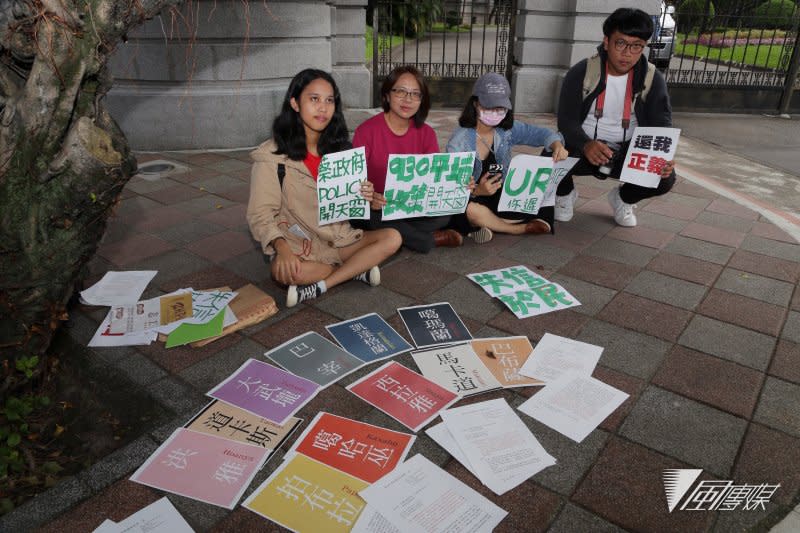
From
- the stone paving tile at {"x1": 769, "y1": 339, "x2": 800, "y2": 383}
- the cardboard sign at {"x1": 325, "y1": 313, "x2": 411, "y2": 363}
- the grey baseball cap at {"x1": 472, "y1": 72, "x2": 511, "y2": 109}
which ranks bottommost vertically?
the stone paving tile at {"x1": 769, "y1": 339, "x2": 800, "y2": 383}

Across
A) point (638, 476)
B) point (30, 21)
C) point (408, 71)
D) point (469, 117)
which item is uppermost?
point (30, 21)

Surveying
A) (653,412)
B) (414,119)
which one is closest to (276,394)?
(653,412)

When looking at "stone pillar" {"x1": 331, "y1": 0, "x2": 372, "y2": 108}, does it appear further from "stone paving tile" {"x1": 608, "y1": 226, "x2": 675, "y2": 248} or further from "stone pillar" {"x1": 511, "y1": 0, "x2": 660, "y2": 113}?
"stone paving tile" {"x1": 608, "y1": 226, "x2": 675, "y2": 248}

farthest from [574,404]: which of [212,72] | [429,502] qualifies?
[212,72]

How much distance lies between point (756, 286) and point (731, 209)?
1.88 metres

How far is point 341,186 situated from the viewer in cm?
361

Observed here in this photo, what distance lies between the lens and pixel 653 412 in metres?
2.70

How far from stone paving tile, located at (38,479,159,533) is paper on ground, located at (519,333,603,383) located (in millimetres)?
1760

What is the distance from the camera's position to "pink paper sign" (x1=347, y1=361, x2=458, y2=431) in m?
2.62

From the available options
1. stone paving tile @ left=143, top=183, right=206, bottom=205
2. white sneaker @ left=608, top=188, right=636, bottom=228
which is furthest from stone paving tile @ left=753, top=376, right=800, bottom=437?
stone paving tile @ left=143, top=183, right=206, bottom=205

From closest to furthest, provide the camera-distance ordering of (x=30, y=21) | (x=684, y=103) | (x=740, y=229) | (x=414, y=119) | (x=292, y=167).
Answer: (x=30, y=21), (x=292, y=167), (x=414, y=119), (x=740, y=229), (x=684, y=103)

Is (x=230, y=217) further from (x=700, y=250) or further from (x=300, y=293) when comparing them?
(x=700, y=250)

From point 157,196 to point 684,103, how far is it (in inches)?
346

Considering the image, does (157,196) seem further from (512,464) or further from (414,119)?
(512,464)
